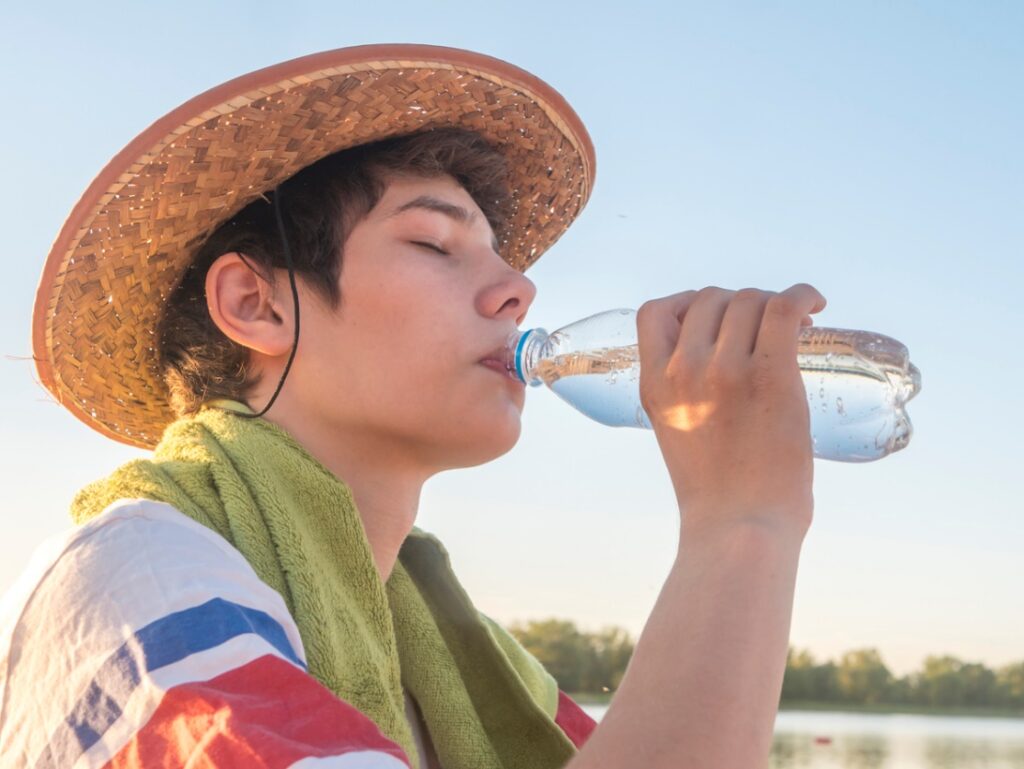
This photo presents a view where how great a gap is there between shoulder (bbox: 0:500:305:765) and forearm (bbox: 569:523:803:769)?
338 mm

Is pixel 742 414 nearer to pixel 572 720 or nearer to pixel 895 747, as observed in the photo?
pixel 572 720

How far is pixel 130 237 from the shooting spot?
1993mm

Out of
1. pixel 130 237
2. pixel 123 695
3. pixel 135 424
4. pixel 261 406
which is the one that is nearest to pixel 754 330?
pixel 123 695

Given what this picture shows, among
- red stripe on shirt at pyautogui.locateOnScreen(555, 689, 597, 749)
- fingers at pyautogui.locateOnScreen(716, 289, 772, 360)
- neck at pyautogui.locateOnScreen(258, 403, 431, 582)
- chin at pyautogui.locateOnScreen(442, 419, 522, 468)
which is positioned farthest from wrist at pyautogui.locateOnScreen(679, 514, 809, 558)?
red stripe on shirt at pyautogui.locateOnScreen(555, 689, 597, 749)

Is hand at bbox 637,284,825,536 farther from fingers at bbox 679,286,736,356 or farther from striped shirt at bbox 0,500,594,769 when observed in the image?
striped shirt at bbox 0,500,594,769

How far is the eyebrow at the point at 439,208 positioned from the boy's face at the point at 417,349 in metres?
0.03

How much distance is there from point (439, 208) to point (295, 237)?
0.79ft

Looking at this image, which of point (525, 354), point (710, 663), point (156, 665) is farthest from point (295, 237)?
point (710, 663)

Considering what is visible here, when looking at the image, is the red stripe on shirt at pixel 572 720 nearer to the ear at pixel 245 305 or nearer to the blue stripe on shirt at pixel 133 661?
the ear at pixel 245 305

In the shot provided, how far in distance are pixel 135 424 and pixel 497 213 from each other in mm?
807

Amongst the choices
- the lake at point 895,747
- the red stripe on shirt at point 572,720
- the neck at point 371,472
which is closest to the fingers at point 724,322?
the neck at point 371,472

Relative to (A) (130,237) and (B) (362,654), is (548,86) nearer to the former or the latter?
(A) (130,237)

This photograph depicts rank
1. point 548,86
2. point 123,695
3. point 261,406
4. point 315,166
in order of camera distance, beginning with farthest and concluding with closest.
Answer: point 548,86 < point 315,166 < point 261,406 < point 123,695

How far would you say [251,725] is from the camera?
1104mm
